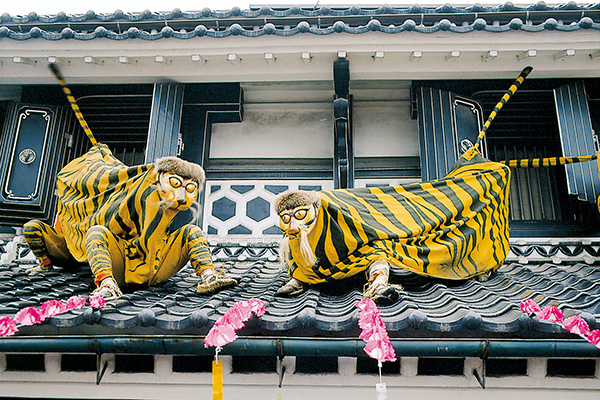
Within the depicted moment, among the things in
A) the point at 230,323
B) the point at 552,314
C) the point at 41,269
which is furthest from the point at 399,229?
the point at 41,269

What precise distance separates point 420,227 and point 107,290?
3136mm

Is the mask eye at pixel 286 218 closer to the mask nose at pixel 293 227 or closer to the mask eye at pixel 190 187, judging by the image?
the mask nose at pixel 293 227

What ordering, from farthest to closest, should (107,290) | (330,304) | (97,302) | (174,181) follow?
1. (174,181)
2. (107,290)
3. (330,304)
4. (97,302)

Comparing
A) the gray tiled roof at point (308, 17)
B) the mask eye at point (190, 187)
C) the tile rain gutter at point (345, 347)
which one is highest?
the gray tiled roof at point (308, 17)

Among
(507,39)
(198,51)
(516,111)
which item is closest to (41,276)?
(198,51)

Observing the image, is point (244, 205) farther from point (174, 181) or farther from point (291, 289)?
point (291, 289)

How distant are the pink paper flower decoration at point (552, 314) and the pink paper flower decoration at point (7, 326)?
3763mm

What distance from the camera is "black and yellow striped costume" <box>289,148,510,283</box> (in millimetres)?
4930

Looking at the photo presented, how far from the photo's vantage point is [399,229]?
514cm

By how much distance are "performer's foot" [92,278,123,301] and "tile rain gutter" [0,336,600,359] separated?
0.71 metres

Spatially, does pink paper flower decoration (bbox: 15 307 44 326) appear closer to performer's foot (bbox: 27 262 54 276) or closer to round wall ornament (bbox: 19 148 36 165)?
performer's foot (bbox: 27 262 54 276)

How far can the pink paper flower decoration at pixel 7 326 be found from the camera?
3561 millimetres

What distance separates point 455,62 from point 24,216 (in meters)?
6.11

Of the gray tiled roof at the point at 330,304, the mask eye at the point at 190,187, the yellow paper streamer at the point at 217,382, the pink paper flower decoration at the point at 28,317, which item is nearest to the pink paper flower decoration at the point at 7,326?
the pink paper flower decoration at the point at 28,317
